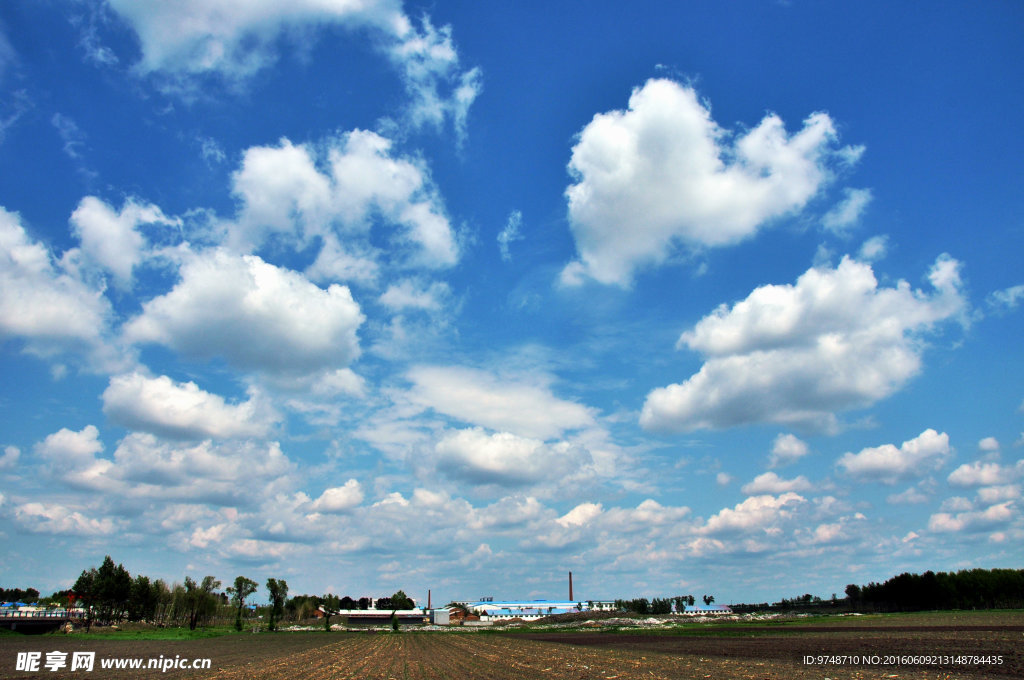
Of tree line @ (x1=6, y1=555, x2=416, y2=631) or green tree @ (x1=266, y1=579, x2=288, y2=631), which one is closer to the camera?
tree line @ (x1=6, y1=555, x2=416, y2=631)

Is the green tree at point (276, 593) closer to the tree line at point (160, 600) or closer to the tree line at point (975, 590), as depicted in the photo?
the tree line at point (160, 600)

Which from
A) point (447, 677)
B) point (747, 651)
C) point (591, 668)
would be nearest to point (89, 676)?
point (447, 677)

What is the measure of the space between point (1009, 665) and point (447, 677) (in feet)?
109

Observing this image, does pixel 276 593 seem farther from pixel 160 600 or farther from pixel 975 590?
pixel 975 590

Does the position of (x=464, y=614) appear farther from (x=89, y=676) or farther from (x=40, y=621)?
(x=89, y=676)

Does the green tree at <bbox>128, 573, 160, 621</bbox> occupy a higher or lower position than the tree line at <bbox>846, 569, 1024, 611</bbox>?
higher

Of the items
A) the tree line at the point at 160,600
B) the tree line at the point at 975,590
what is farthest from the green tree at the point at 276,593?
the tree line at the point at 975,590

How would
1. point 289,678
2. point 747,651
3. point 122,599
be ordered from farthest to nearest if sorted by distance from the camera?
point 122,599, point 747,651, point 289,678

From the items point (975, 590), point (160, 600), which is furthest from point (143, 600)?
point (975, 590)

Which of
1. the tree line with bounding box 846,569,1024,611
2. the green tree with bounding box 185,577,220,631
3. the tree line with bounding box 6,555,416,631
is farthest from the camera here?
the tree line with bounding box 846,569,1024,611

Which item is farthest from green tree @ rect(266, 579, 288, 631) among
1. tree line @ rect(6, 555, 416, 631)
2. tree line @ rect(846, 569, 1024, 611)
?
tree line @ rect(846, 569, 1024, 611)

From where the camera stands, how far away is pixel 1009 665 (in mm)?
37000

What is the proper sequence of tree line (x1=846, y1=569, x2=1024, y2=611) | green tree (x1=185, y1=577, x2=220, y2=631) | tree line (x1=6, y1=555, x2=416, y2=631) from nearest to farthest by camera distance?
tree line (x1=6, y1=555, x2=416, y2=631) < green tree (x1=185, y1=577, x2=220, y2=631) < tree line (x1=846, y1=569, x2=1024, y2=611)

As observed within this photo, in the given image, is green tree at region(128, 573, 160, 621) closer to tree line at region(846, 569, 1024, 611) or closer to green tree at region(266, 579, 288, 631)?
green tree at region(266, 579, 288, 631)
